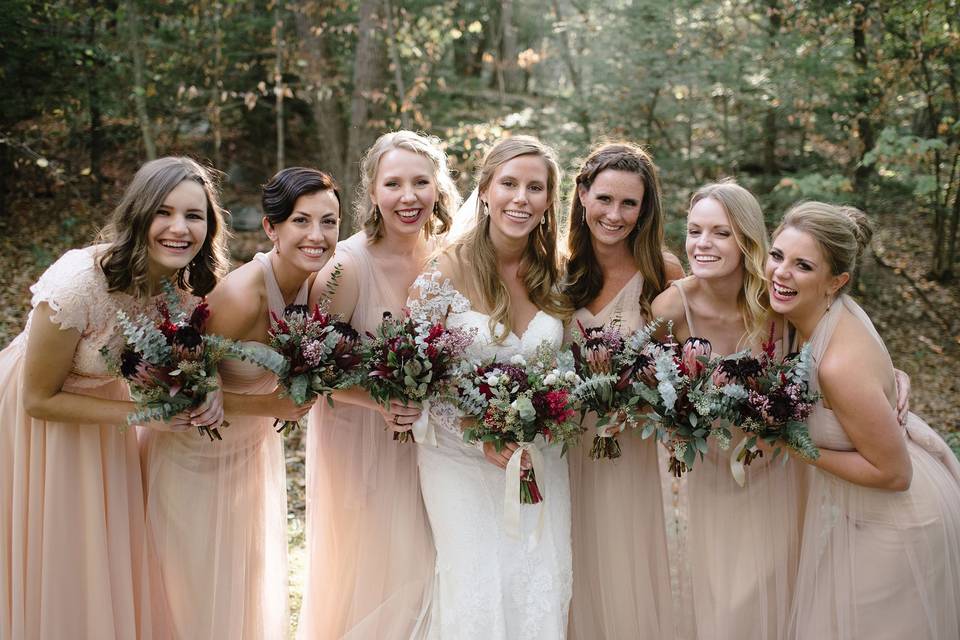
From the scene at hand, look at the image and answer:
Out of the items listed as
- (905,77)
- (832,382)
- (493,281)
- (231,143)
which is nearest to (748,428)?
Result: (832,382)

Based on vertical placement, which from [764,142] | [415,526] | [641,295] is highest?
[764,142]

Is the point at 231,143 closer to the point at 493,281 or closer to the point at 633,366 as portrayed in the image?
the point at 493,281

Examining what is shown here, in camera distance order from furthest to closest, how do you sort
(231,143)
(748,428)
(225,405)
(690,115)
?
(231,143) → (690,115) → (225,405) → (748,428)

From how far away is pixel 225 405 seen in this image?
12.5 feet

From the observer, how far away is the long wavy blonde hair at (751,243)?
4090 mm

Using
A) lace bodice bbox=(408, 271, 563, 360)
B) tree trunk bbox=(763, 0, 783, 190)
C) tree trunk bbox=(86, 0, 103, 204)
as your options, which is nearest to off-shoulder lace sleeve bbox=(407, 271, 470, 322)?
lace bodice bbox=(408, 271, 563, 360)

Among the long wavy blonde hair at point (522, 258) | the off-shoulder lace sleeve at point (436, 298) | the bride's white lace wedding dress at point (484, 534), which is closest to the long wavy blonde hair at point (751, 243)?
the long wavy blonde hair at point (522, 258)

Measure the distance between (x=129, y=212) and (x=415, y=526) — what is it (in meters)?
2.21

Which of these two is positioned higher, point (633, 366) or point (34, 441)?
point (633, 366)

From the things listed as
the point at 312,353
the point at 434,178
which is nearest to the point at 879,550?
the point at 312,353

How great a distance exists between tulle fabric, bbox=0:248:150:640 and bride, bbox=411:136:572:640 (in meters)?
1.52

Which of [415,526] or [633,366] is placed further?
[415,526]

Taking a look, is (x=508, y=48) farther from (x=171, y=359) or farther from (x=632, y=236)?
(x=171, y=359)

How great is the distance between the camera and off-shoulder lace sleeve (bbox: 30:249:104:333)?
137 inches
